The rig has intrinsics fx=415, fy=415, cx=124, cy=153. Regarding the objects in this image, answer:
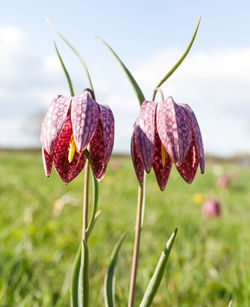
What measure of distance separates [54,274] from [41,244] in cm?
41

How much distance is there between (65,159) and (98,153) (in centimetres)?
10

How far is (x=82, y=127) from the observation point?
0.82 m

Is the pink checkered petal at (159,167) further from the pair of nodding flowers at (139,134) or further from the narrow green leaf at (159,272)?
the narrow green leaf at (159,272)

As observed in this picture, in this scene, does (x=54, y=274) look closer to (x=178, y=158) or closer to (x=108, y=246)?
(x=108, y=246)

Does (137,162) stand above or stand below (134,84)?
below

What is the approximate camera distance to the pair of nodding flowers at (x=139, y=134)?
82 cm

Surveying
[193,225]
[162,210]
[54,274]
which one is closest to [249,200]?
[162,210]

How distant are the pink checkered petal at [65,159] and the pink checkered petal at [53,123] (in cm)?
8

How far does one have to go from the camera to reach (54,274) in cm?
170

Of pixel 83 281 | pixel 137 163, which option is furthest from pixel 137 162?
pixel 83 281

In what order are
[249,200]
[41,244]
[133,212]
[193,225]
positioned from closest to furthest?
1. [41,244]
2. [193,225]
3. [133,212]
4. [249,200]

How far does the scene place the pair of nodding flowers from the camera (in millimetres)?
821

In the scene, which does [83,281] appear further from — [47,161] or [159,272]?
[47,161]

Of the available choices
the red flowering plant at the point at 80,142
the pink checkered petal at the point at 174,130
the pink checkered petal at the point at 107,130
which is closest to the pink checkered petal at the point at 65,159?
the red flowering plant at the point at 80,142
